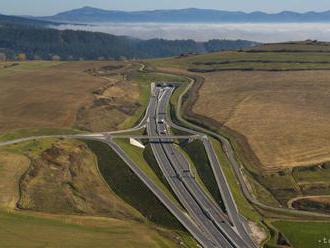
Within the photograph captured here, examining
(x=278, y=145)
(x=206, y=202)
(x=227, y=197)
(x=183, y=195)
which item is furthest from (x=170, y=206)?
(x=278, y=145)

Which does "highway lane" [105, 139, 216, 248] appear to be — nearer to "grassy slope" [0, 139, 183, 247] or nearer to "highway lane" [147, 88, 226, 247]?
"highway lane" [147, 88, 226, 247]

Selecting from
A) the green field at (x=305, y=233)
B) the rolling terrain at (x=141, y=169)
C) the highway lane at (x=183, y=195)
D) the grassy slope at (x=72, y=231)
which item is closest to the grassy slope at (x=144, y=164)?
the rolling terrain at (x=141, y=169)

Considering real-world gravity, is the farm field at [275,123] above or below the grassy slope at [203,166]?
above

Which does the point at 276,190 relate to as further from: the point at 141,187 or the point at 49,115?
the point at 49,115

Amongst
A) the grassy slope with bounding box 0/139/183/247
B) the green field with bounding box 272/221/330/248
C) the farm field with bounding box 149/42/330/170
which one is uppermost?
the farm field with bounding box 149/42/330/170

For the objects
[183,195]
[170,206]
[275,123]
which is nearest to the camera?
[170,206]

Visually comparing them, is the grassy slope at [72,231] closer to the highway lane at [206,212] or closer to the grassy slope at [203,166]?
the highway lane at [206,212]

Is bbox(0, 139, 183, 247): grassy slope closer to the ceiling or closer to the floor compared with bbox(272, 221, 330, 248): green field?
closer to the ceiling

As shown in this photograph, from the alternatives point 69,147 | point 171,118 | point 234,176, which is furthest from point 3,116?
point 234,176

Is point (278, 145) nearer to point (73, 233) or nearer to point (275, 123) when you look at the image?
point (275, 123)

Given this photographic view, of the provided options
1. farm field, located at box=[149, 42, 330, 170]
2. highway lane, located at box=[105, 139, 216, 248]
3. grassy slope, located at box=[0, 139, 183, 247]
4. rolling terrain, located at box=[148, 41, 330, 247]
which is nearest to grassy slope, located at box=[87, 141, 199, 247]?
highway lane, located at box=[105, 139, 216, 248]

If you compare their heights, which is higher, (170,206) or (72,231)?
(72,231)
